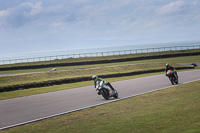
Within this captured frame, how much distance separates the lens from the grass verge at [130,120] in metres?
8.98

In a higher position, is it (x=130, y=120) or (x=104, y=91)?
(x=104, y=91)

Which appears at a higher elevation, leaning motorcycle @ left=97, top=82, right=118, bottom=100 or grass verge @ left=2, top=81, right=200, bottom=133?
leaning motorcycle @ left=97, top=82, right=118, bottom=100

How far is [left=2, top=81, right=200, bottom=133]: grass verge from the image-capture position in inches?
353

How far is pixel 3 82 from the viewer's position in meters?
29.8

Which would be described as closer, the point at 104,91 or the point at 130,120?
the point at 130,120

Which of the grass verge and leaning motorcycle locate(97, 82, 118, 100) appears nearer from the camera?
the grass verge

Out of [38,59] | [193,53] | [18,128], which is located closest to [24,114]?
[18,128]

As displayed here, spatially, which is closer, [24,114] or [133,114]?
[133,114]

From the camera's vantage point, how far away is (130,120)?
10.3 meters

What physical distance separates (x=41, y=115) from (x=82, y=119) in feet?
6.99

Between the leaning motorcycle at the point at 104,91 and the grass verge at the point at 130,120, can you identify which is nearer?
the grass verge at the point at 130,120

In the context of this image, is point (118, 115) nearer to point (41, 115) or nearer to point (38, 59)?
point (41, 115)

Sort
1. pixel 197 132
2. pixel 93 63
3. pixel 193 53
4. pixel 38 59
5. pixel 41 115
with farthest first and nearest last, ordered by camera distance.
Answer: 1. pixel 38 59
2. pixel 193 53
3. pixel 93 63
4. pixel 41 115
5. pixel 197 132

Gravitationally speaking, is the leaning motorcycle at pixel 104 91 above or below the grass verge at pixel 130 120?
above
